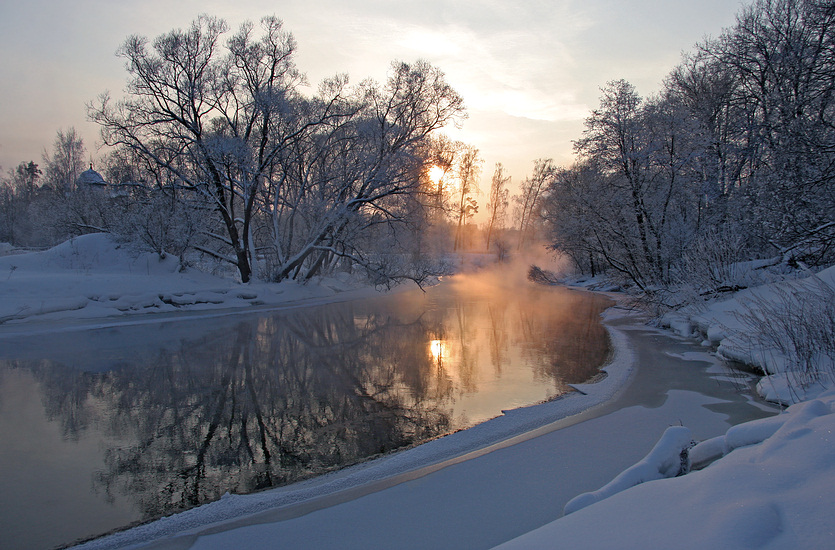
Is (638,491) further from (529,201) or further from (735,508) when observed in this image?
(529,201)

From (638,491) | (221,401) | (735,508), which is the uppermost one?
(735,508)

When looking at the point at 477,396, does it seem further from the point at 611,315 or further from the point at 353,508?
the point at 611,315

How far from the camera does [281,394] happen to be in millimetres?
7773

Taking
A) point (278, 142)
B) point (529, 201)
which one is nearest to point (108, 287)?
point (278, 142)

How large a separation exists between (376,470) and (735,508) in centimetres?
326

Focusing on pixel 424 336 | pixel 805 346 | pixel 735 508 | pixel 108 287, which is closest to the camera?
pixel 735 508

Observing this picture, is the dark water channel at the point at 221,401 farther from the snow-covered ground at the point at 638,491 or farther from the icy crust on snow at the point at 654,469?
the icy crust on snow at the point at 654,469

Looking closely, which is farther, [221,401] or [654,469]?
[221,401]

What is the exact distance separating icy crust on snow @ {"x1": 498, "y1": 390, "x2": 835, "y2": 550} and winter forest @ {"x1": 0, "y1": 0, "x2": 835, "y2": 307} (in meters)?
9.88

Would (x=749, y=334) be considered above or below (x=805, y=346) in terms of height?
below

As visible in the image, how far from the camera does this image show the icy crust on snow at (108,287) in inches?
558

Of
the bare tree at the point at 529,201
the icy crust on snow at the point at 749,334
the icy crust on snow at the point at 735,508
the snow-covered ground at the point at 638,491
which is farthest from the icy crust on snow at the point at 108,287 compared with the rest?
the bare tree at the point at 529,201

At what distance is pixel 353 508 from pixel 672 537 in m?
2.58

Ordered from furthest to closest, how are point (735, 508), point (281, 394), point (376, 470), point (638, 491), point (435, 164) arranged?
point (435, 164)
point (281, 394)
point (376, 470)
point (638, 491)
point (735, 508)
